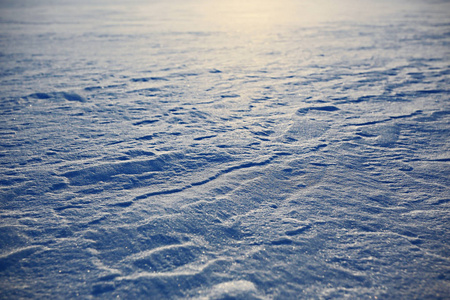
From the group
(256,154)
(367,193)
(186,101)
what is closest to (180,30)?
(186,101)

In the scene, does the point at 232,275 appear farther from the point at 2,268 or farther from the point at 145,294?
the point at 2,268

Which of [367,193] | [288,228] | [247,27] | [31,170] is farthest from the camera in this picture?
[247,27]

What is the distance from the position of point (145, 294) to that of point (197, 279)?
0.23 meters

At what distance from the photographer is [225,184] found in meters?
2.23

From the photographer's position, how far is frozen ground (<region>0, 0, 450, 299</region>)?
1.53 metres

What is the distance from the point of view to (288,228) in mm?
1823

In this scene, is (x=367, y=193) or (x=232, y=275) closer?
(x=232, y=275)

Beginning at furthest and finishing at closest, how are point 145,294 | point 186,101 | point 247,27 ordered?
point 247,27 → point 186,101 → point 145,294

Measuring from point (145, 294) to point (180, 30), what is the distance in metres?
9.50

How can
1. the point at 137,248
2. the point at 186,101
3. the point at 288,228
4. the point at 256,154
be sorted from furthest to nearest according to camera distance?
the point at 186,101, the point at 256,154, the point at 288,228, the point at 137,248

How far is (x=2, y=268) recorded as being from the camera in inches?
62.0

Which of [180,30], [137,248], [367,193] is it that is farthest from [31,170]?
[180,30]

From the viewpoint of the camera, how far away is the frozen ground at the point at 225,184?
1534mm

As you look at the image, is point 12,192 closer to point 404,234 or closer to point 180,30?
point 404,234
